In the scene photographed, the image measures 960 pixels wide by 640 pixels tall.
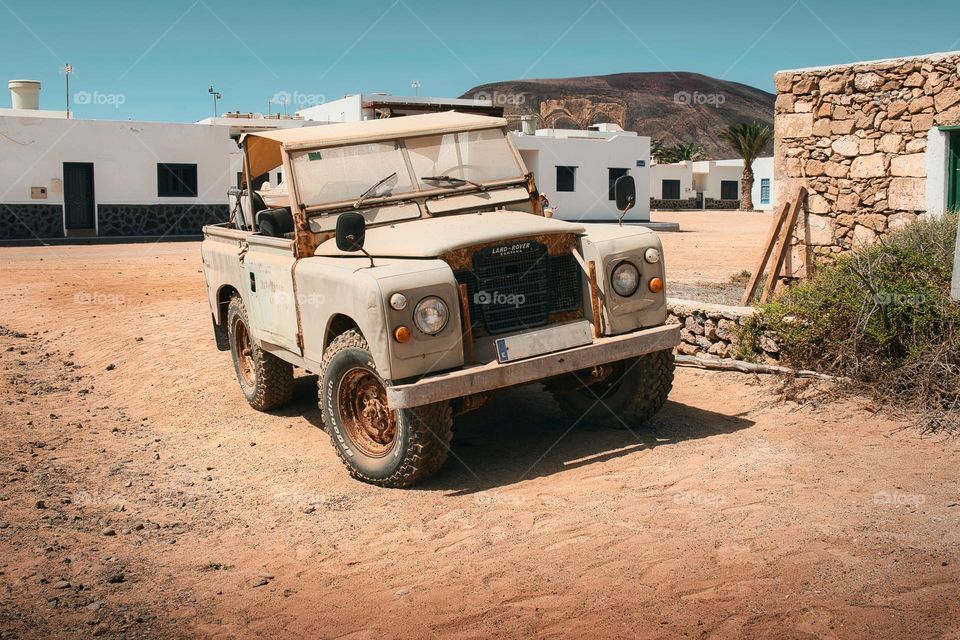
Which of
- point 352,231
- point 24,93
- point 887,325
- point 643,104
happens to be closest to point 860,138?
point 887,325

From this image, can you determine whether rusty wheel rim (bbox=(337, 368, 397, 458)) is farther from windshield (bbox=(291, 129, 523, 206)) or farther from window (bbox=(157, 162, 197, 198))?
window (bbox=(157, 162, 197, 198))

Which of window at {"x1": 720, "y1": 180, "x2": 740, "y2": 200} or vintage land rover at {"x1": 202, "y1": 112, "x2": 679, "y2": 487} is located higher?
window at {"x1": 720, "y1": 180, "x2": 740, "y2": 200}

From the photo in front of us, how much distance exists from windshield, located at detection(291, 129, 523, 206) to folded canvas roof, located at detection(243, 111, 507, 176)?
51 millimetres

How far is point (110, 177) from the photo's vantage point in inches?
1185

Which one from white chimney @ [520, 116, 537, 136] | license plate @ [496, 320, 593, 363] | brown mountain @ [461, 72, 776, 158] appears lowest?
license plate @ [496, 320, 593, 363]

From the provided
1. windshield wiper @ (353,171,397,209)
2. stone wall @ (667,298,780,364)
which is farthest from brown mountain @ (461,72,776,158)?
windshield wiper @ (353,171,397,209)

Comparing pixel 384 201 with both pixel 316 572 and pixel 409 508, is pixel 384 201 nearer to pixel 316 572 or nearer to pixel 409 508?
pixel 409 508

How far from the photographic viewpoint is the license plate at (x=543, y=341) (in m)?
6.09

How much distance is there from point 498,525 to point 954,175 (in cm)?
751

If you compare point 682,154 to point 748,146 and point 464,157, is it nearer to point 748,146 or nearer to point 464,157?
point 748,146

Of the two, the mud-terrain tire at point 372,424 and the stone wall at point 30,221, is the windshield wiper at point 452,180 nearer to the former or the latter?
the mud-terrain tire at point 372,424

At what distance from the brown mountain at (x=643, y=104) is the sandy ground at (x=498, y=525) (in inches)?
4620

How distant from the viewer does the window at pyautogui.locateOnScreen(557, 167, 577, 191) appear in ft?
128

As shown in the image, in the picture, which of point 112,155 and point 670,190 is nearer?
point 112,155
